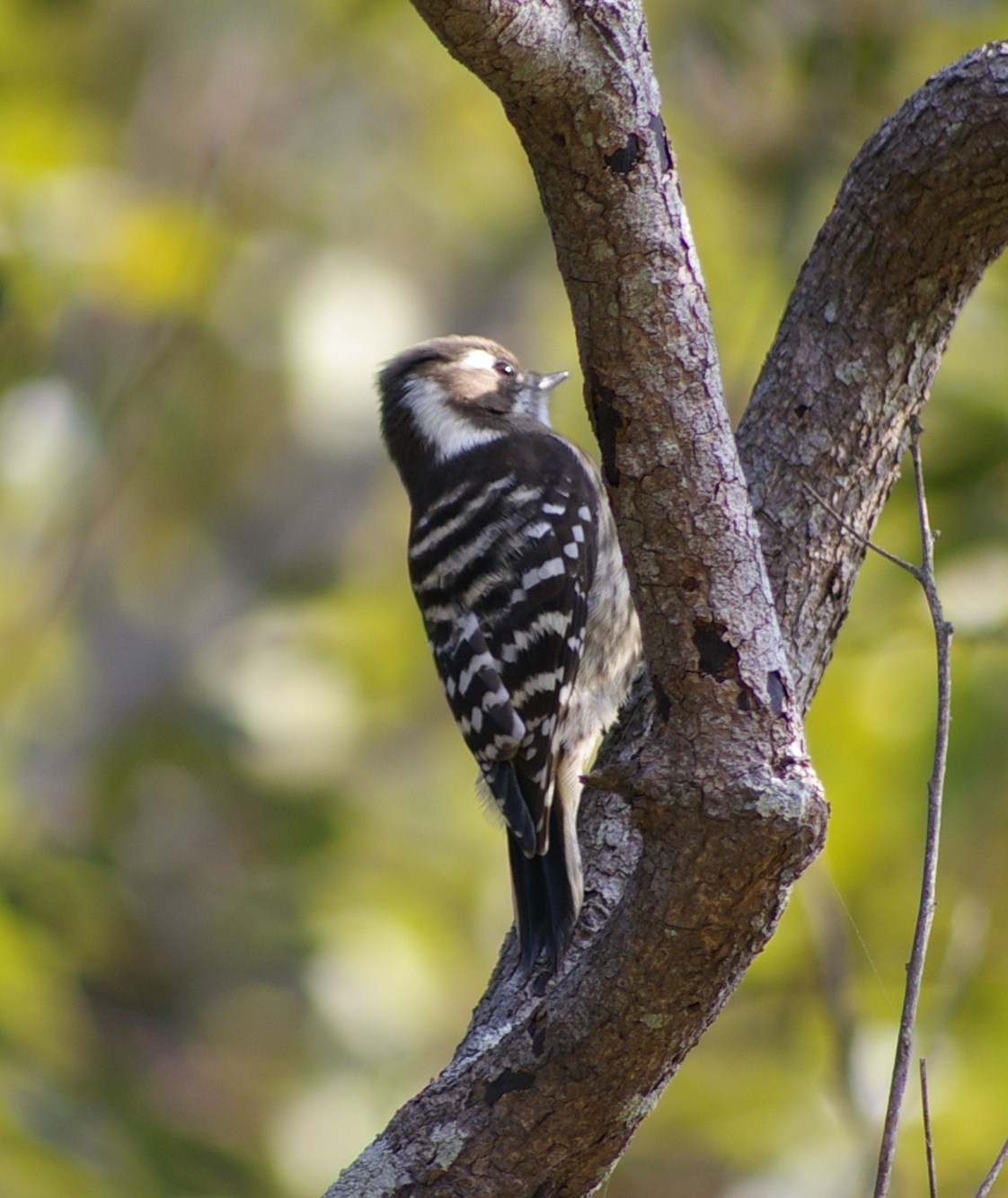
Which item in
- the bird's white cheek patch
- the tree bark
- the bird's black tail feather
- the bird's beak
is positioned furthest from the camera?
the bird's beak

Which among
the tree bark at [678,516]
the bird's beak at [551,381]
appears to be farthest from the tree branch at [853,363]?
the bird's beak at [551,381]

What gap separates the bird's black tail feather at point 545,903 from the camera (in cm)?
333

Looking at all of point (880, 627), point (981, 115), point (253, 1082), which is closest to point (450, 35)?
point (981, 115)

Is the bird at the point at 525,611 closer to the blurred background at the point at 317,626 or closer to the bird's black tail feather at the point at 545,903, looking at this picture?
the bird's black tail feather at the point at 545,903

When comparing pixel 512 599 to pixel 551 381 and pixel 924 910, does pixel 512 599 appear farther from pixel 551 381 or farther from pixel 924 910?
pixel 924 910

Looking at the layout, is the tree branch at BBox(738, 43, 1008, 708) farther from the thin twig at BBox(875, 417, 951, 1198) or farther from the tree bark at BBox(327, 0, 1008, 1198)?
the thin twig at BBox(875, 417, 951, 1198)

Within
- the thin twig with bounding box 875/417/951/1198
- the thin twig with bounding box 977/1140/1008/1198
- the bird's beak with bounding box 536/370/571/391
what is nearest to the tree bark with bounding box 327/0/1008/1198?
the thin twig with bounding box 875/417/951/1198

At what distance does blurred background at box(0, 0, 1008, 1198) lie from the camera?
16.0 feet

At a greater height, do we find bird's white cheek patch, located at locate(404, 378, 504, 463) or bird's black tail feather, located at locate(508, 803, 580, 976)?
bird's white cheek patch, located at locate(404, 378, 504, 463)

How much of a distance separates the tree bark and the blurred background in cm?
97

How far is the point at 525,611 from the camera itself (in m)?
4.20

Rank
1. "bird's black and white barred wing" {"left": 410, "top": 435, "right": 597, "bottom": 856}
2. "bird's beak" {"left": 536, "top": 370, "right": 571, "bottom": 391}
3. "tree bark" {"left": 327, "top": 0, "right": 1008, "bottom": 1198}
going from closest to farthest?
1. "tree bark" {"left": 327, "top": 0, "right": 1008, "bottom": 1198}
2. "bird's black and white barred wing" {"left": 410, "top": 435, "right": 597, "bottom": 856}
3. "bird's beak" {"left": 536, "top": 370, "right": 571, "bottom": 391}

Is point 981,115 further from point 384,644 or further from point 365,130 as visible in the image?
point 365,130

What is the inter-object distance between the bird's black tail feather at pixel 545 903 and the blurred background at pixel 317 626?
41.2 inches
